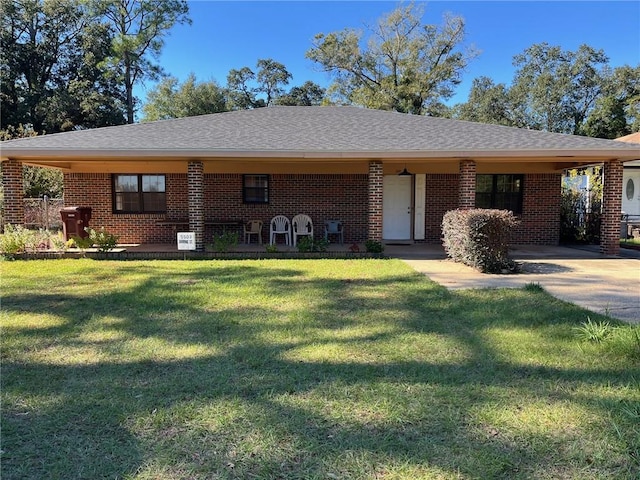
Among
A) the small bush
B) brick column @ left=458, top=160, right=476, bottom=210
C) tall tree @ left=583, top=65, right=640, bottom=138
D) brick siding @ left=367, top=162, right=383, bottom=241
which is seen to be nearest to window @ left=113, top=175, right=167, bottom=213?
brick siding @ left=367, top=162, right=383, bottom=241

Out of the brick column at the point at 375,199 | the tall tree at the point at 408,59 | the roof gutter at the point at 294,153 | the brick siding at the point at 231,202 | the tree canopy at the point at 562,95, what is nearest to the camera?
the roof gutter at the point at 294,153

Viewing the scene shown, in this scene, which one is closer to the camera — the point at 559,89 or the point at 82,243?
the point at 82,243

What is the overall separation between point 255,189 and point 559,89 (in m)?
31.7

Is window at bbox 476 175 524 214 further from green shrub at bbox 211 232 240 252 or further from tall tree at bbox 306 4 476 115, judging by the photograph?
tall tree at bbox 306 4 476 115

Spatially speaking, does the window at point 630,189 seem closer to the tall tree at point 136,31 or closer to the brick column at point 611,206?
the brick column at point 611,206

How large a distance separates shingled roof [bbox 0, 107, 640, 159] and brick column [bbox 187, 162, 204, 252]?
26.1 inches

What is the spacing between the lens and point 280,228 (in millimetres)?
12336

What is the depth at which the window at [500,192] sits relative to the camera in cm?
1294

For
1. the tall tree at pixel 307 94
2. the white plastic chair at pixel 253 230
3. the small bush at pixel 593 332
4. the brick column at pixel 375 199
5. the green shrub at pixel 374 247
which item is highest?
the tall tree at pixel 307 94

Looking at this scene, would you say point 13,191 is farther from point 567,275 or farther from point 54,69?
Answer: point 54,69

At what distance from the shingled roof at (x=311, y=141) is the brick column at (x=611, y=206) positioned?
1.84ft

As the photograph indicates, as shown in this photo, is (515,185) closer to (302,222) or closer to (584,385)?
(302,222)

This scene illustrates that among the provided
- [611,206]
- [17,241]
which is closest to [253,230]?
[17,241]

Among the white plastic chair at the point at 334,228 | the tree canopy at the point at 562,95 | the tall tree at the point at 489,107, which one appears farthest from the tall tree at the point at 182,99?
the white plastic chair at the point at 334,228
